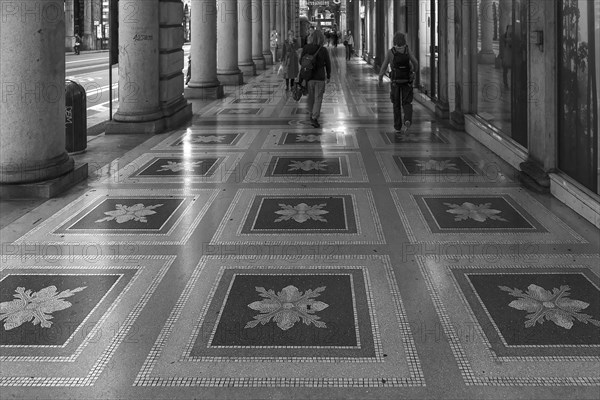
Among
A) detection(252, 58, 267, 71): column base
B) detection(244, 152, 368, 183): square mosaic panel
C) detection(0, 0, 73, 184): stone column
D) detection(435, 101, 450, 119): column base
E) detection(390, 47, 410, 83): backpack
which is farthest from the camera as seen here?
detection(252, 58, 267, 71): column base

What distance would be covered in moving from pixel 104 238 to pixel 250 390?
8.78ft

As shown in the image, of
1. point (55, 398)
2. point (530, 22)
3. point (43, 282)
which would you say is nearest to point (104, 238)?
point (43, 282)

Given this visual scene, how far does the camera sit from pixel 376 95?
17281 mm

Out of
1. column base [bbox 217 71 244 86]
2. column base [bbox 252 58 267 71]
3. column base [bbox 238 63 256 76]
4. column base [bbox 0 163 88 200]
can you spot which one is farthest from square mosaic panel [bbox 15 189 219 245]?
column base [bbox 252 58 267 71]

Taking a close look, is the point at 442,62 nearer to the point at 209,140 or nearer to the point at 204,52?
the point at 209,140

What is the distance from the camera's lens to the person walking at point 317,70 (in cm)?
1099

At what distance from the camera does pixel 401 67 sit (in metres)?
9.83

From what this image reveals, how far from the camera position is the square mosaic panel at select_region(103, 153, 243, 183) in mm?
7242

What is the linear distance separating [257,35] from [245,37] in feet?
14.6

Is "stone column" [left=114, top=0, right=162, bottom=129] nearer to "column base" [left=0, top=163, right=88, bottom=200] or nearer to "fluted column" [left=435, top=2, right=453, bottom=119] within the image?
"column base" [left=0, top=163, right=88, bottom=200]

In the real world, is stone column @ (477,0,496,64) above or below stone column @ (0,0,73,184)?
above

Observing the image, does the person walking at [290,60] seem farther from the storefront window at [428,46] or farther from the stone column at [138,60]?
the stone column at [138,60]

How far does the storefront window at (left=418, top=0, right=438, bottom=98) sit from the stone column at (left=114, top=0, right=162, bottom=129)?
5.52m

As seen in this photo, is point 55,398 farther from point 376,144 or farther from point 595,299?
point 376,144
